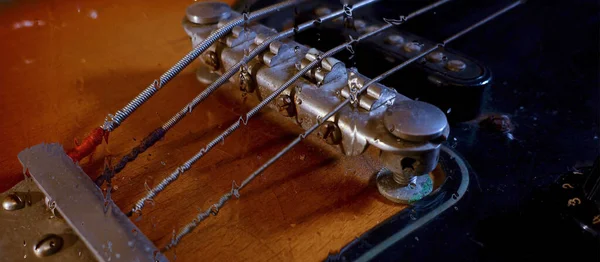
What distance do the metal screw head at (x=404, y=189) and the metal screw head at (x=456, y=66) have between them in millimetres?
218

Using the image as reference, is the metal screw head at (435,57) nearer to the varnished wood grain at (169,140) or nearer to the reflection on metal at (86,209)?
the varnished wood grain at (169,140)

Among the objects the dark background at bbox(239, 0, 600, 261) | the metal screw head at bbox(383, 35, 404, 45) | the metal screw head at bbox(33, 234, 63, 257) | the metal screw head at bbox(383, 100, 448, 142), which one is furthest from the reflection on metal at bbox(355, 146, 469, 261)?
the metal screw head at bbox(33, 234, 63, 257)

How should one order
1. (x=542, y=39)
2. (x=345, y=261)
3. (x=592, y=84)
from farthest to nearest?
(x=542, y=39) → (x=592, y=84) → (x=345, y=261)

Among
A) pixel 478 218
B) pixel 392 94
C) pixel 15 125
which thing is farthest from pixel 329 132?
pixel 15 125

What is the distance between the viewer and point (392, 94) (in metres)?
0.67

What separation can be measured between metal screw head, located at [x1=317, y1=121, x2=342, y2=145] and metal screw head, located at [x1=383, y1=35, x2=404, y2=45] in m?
0.29

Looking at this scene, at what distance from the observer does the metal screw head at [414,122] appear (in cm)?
60

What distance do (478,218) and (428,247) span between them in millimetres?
94

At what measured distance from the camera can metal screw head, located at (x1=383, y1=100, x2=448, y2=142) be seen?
597 millimetres

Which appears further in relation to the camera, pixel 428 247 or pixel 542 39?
pixel 542 39

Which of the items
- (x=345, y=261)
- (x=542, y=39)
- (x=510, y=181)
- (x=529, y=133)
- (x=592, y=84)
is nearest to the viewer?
(x=345, y=261)

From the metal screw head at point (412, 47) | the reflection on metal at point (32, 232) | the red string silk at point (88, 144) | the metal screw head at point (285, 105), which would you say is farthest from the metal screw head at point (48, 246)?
the metal screw head at point (412, 47)

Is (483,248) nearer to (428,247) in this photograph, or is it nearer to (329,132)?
(428,247)

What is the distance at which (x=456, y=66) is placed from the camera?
834 millimetres
